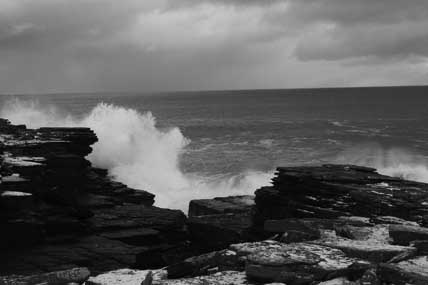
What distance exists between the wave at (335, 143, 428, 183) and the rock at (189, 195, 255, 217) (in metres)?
25.8

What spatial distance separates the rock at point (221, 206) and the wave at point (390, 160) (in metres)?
25.8

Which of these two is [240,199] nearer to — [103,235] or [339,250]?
[103,235]

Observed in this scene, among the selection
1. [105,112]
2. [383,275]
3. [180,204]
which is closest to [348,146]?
[105,112]

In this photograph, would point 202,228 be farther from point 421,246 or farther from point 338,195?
point 421,246

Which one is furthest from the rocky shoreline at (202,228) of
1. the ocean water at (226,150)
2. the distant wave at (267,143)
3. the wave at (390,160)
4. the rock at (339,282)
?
the distant wave at (267,143)

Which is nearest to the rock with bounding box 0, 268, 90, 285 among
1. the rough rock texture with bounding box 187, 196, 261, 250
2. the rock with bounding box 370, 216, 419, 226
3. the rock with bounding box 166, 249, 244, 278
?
the rock with bounding box 166, 249, 244, 278

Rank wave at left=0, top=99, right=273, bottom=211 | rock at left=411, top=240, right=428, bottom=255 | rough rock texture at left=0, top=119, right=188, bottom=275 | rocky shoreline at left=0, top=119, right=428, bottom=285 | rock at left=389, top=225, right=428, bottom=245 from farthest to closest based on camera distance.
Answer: wave at left=0, top=99, right=273, bottom=211, rough rock texture at left=0, top=119, right=188, bottom=275, rock at left=389, top=225, right=428, bottom=245, rock at left=411, top=240, right=428, bottom=255, rocky shoreline at left=0, top=119, right=428, bottom=285

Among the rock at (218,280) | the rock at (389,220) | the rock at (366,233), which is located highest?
the rock at (366,233)

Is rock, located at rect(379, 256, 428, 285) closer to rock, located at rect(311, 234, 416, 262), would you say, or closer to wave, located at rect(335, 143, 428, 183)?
rock, located at rect(311, 234, 416, 262)

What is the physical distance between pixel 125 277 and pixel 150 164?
3345cm

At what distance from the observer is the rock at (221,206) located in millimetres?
18814

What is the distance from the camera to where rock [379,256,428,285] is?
7.23 meters

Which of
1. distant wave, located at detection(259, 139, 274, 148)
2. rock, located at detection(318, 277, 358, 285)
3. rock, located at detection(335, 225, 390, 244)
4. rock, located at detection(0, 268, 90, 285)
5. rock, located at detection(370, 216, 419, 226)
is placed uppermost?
rock, located at detection(335, 225, 390, 244)

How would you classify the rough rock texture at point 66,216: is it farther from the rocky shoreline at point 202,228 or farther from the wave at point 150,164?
the wave at point 150,164
